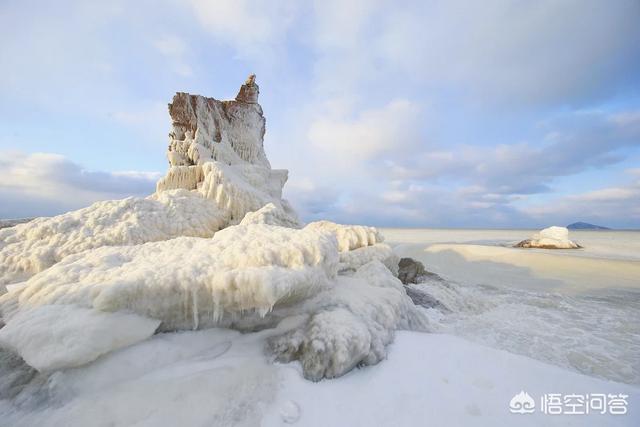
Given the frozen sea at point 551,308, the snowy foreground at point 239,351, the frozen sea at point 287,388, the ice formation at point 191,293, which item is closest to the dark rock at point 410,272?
the frozen sea at point 551,308

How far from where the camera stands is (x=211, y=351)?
2.36 metres

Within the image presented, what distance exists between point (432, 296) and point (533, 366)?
3582 mm

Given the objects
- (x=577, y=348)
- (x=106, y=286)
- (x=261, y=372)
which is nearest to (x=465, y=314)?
(x=577, y=348)

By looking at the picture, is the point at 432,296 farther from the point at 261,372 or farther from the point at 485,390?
the point at 261,372

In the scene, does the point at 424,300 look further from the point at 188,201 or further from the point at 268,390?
the point at 188,201

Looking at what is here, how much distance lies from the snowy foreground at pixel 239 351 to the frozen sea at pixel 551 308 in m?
1.75

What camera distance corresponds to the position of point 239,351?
7.91 feet

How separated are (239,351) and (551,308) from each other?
23.9 ft

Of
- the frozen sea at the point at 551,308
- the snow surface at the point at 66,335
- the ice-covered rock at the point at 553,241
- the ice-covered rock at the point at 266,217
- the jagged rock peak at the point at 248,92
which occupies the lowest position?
the frozen sea at the point at 551,308

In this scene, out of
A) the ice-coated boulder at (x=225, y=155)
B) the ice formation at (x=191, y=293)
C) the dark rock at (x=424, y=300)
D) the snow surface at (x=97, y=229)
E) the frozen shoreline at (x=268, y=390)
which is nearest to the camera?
the frozen shoreline at (x=268, y=390)

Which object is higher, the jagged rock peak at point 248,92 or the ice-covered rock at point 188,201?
the jagged rock peak at point 248,92

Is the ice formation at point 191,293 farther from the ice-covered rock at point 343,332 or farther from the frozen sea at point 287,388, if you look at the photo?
the frozen sea at point 287,388

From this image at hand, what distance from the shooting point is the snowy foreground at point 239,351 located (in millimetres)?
1841

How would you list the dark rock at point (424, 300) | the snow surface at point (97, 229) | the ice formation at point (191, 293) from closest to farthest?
the ice formation at point (191, 293), the snow surface at point (97, 229), the dark rock at point (424, 300)
